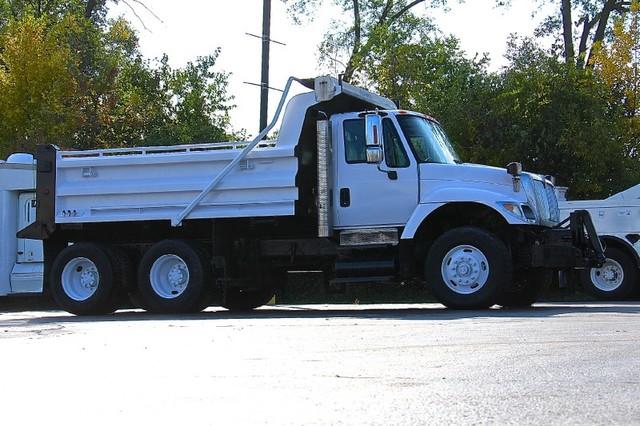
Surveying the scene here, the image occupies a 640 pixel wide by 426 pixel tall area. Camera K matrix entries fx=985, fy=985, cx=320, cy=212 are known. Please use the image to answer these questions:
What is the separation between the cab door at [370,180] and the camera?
520 inches

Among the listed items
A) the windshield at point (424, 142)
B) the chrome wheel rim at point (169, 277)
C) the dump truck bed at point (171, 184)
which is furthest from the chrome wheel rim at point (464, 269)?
the chrome wheel rim at point (169, 277)

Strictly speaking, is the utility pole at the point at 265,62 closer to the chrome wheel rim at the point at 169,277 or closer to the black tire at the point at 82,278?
the black tire at the point at 82,278

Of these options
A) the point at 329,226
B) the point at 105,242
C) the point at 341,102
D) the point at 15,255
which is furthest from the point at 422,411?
the point at 15,255

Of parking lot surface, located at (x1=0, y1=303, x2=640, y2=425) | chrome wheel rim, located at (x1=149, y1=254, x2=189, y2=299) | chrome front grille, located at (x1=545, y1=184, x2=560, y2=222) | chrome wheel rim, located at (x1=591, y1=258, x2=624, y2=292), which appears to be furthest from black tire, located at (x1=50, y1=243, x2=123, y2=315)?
chrome wheel rim, located at (x1=591, y1=258, x2=624, y2=292)

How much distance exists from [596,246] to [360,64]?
1672 centimetres

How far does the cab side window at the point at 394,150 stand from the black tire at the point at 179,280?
9.71ft

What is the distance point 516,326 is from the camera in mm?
9992

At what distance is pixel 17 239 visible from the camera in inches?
739

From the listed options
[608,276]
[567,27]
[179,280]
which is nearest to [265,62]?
[608,276]

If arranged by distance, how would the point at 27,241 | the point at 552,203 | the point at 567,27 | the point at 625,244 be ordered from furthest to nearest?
the point at 567,27
the point at 27,241
the point at 625,244
the point at 552,203

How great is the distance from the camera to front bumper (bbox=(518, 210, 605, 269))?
1264 cm

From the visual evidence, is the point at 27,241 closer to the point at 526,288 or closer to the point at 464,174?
the point at 464,174

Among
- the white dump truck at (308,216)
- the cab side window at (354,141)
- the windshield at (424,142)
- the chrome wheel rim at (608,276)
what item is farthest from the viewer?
the chrome wheel rim at (608,276)

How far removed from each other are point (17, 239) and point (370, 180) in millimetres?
8435
